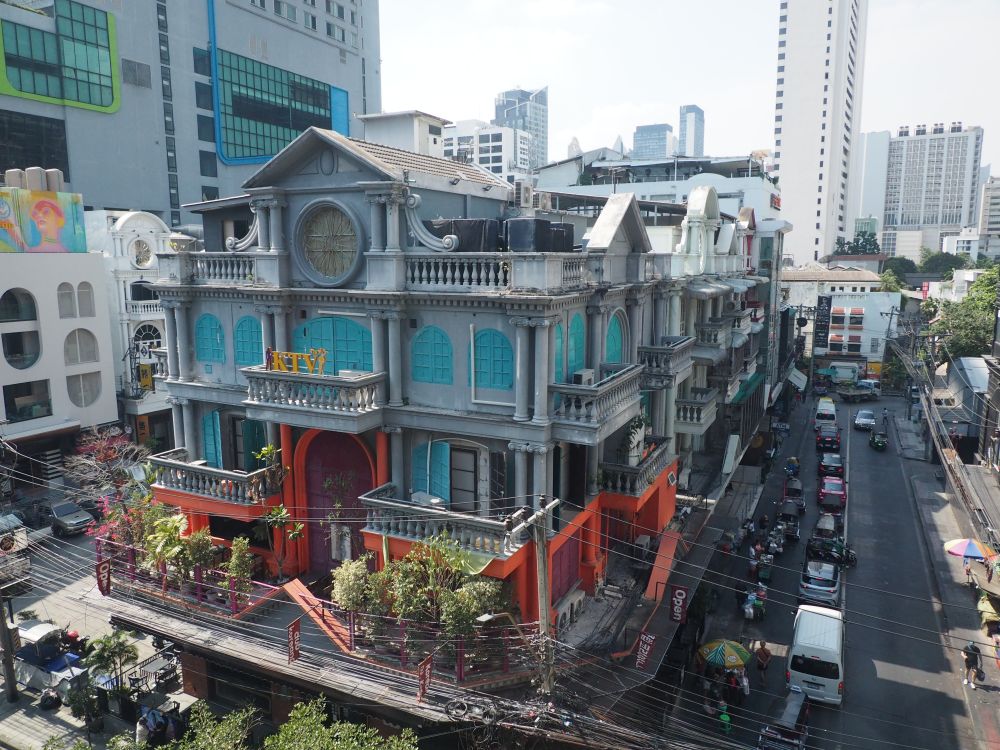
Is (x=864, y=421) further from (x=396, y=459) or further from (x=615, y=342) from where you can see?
(x=396, y=459)

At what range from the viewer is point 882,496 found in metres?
50.4

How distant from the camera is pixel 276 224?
24.5 metres

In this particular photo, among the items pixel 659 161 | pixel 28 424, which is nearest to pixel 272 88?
pixel 659 161

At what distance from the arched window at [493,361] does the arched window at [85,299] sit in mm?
36106

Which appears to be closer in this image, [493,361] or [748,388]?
[493,361]

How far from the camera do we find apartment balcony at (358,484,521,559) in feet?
65.7

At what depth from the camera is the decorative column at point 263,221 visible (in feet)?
80.7

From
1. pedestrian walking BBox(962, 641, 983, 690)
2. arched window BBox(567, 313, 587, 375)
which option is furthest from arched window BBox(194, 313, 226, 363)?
pedestrian walking BBox(962, 641, 983, 690)

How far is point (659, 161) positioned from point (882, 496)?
111 ft

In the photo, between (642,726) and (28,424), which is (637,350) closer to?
(642,726)

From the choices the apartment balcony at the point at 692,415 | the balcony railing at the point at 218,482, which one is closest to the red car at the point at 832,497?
the apartment balcony at the point at 692,415

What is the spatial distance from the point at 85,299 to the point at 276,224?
97.3ft

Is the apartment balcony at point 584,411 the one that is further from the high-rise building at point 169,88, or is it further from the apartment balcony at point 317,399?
the high-rise building at point 169,88

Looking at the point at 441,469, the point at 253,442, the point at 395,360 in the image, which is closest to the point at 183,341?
the point at 253,442
